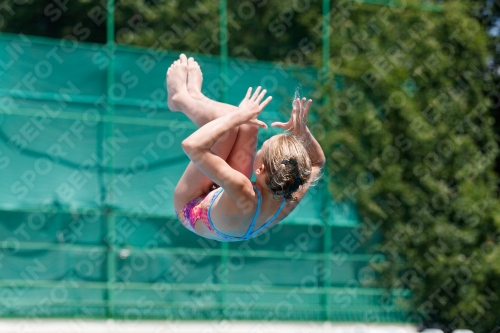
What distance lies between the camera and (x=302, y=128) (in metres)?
3.85

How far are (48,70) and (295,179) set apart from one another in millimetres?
4675

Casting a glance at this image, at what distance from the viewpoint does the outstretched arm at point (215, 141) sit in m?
3.45

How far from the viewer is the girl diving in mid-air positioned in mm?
3502

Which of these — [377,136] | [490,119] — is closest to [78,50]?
[377,136]

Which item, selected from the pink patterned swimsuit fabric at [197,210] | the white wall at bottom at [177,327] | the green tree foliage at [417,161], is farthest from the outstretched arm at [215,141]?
the green tree foliage at [417,161]

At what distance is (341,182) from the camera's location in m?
8.59

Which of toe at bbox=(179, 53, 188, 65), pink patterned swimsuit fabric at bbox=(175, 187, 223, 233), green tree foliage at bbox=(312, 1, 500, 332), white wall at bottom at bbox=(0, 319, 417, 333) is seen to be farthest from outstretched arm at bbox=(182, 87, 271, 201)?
green tree foliage at bbox=(312, 1, 500, 332)

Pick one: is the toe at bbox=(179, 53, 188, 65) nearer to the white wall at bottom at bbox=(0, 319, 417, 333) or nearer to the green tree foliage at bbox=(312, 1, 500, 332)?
the white wall at bottom at bbox=(0, 319, 417, 333)

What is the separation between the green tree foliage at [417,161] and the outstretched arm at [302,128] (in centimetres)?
456

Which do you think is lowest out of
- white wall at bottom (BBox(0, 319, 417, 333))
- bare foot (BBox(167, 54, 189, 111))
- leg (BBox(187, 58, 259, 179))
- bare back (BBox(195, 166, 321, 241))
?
white wall at bottom (BBox(0, 319, 417, 333))

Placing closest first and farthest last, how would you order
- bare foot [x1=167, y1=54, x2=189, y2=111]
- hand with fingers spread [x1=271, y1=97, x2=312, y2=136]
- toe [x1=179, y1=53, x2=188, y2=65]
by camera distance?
hand with fingers spread [x1=271, y1=97, x2=312, y2=136] < bare foot [x1=167, y1=54, x2=189, y2=111] < toe [x1=179, y1=53, x2=188, y2=65]

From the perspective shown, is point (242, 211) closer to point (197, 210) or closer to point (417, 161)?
point (197, 210)

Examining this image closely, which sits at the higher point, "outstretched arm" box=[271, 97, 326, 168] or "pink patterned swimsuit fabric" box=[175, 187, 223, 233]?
"outstretched arm" box=[271, 97, 326, 168]

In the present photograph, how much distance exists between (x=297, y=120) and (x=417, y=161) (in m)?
5.32
